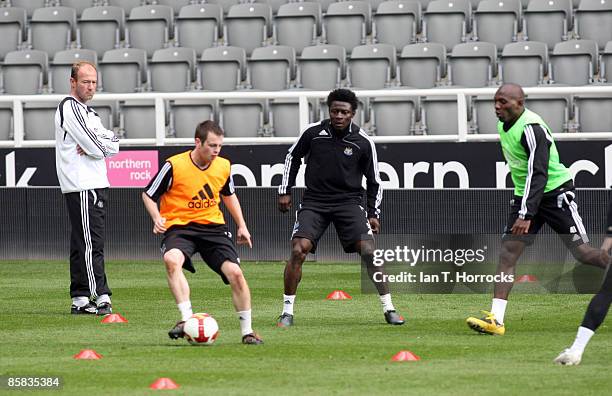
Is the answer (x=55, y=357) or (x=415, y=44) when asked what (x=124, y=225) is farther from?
(x=55, y=357)

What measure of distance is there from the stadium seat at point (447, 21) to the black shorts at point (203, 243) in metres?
11.8

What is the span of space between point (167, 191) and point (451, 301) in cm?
420

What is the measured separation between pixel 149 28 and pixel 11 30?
252 cm

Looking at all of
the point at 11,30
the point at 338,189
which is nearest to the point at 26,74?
the point at 11,30

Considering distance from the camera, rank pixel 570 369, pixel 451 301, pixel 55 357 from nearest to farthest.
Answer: pixel 570 369 → pixel 55 357 → pixel 451 301

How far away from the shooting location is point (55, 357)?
9.93 meters

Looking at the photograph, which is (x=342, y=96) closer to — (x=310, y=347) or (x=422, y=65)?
(x=310, y=347)

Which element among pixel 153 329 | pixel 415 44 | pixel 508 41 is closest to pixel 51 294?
pixel 153 329

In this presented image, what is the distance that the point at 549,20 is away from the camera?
21.9m

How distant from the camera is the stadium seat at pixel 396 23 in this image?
2223cm

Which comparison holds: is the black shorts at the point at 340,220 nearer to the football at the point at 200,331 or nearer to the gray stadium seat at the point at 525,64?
the football at the point at 200,331

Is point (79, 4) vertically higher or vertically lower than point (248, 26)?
higher

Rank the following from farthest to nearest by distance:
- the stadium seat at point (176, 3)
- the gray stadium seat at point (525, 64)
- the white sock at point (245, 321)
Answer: the stadium seat at point (176, 3)
the gray stadium seat at point (525, 64)
the white sock at point (245, 321)

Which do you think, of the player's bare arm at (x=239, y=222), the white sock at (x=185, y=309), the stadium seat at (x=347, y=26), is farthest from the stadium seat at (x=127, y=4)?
the white sock at (x=185, y=309)
